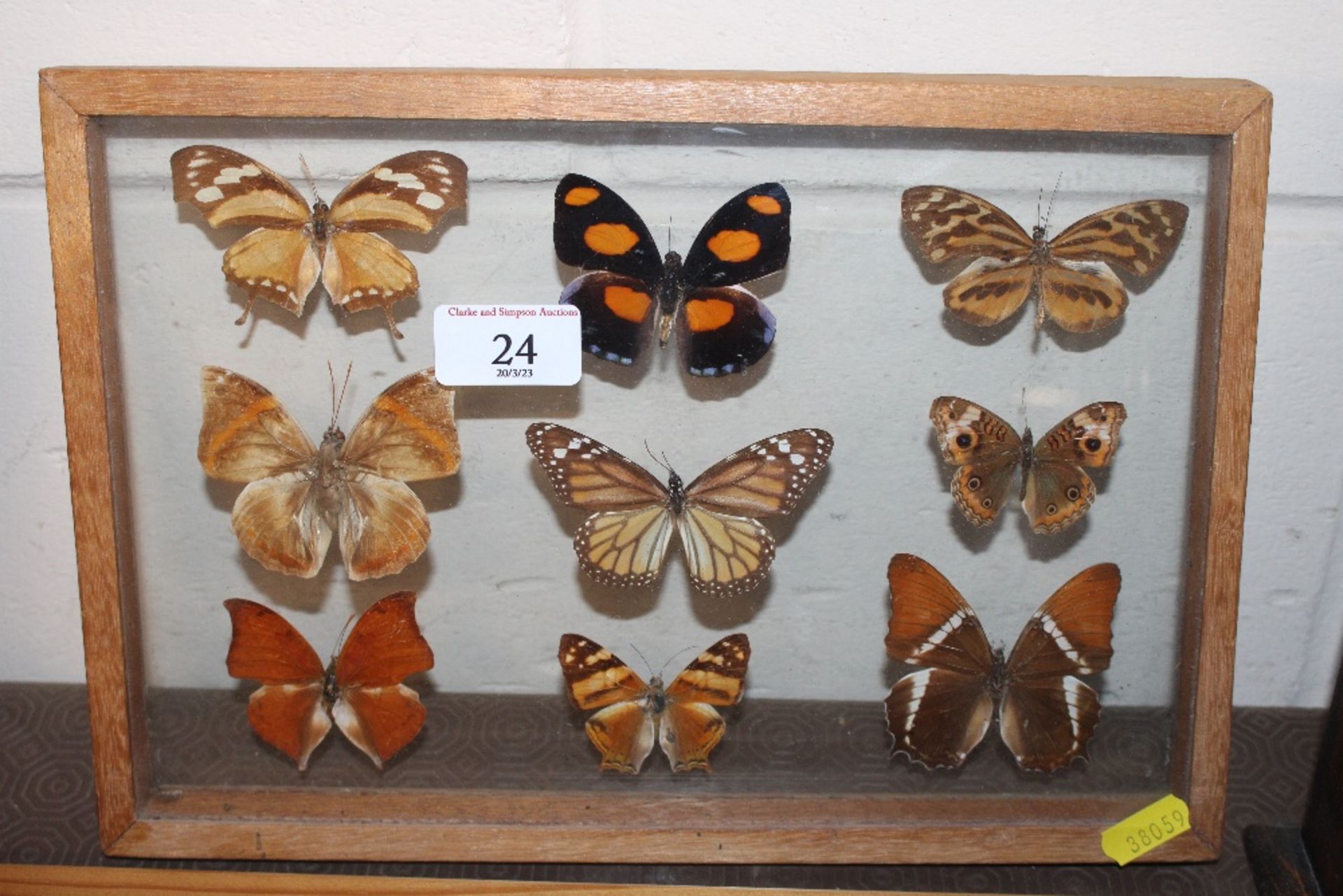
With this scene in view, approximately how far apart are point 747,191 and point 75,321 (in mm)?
585

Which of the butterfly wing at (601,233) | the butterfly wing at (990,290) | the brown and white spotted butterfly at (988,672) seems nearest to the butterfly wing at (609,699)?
the brown and white spotted butterfly at (988,672)

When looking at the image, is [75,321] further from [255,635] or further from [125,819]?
[125,819]

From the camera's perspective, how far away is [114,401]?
40.3 inches

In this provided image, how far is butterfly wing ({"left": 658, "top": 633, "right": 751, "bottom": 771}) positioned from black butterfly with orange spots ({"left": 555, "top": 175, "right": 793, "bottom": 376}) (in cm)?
29

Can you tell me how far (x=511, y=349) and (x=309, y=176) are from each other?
235 mm

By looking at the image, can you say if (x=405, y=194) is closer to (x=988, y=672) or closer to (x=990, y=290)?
(x=990, y=290)

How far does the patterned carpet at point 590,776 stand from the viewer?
3.49 feet

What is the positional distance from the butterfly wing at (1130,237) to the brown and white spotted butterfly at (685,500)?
0.89 feet

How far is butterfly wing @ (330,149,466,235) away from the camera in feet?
3.22

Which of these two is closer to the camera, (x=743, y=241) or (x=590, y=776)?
(x=743, y=241)

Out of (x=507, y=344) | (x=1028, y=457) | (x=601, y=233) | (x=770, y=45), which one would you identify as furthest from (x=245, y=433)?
(x=1028, y=457)

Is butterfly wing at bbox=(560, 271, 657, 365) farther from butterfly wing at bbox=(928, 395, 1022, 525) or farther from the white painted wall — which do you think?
butterfly wing at bbox=(928, 395, 1022, 525)

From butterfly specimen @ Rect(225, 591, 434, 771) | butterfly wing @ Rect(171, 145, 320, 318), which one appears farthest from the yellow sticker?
butterfly wing @ Rect(171, 145, 320, 318)

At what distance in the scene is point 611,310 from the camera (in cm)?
100
